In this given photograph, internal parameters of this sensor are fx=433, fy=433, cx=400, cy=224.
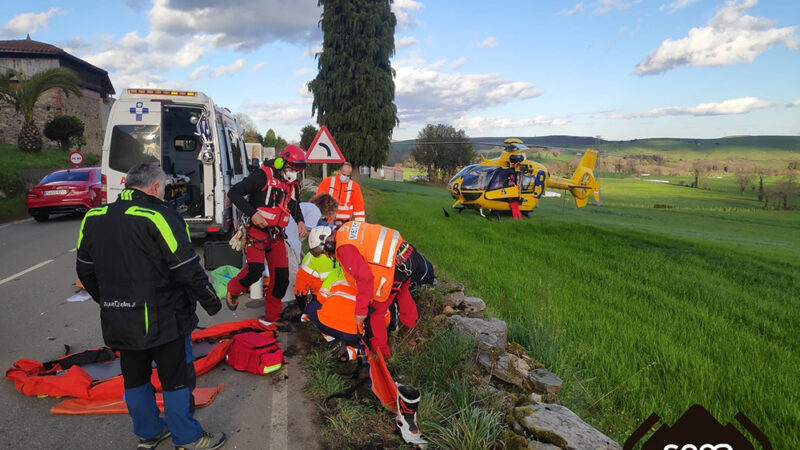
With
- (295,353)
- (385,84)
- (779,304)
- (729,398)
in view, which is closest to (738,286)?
(779,304)

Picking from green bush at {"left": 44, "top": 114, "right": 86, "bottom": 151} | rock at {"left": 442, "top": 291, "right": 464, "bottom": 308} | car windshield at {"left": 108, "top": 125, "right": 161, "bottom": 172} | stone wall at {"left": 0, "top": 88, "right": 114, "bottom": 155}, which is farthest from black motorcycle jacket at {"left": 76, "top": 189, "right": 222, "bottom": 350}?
green bush at {"left": 44, "top": 114, "right": 86, "bottom": 151}

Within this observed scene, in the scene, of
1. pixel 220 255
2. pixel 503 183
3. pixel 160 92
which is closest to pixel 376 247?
pixel 220 255

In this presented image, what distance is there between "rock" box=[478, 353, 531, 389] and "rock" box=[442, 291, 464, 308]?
1352 mm

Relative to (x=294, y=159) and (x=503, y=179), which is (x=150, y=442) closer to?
(x=294, y=159)

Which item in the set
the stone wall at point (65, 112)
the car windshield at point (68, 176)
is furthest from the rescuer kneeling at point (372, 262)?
the stone wall at point (65, 112)

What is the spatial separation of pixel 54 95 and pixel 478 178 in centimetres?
3407

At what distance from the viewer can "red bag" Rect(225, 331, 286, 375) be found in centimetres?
402

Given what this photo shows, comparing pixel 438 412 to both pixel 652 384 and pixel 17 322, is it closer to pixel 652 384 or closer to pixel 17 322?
pixel 652 384

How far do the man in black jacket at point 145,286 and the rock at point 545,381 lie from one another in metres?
2.52

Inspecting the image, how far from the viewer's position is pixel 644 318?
18.7 feet

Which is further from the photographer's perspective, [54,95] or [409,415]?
[54,95]

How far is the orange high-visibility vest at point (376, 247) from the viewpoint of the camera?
11.8 ft
